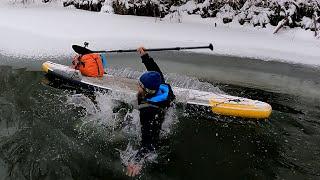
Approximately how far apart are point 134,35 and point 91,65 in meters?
3.62

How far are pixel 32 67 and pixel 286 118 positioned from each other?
19.2ft


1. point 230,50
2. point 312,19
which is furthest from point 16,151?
point 312,19

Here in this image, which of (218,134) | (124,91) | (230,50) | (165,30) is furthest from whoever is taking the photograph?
(165,30)

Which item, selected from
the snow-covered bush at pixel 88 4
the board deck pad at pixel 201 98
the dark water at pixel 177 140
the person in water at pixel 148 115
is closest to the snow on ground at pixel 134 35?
the snow-covered bush at pixel 88 4

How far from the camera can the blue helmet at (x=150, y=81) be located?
5625 mm

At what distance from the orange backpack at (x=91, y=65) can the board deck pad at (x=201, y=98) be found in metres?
0.10

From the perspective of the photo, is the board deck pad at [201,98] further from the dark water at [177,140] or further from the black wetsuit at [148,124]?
the black wetsuit at [148,124]

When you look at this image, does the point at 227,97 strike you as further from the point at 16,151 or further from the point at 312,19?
the point at 312,19

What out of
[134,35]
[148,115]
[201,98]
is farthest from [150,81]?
[134,35]

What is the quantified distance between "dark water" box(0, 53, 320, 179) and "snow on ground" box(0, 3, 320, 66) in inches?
79.8

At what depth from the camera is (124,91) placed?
26.6 ft

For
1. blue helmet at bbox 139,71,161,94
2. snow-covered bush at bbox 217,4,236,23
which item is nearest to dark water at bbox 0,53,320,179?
blue helmet at bbox 139,71,161,94

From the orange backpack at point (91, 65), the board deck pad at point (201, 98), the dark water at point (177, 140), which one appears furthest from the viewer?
the orange backpack at point (91, 65)

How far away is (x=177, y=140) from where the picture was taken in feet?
22.5
